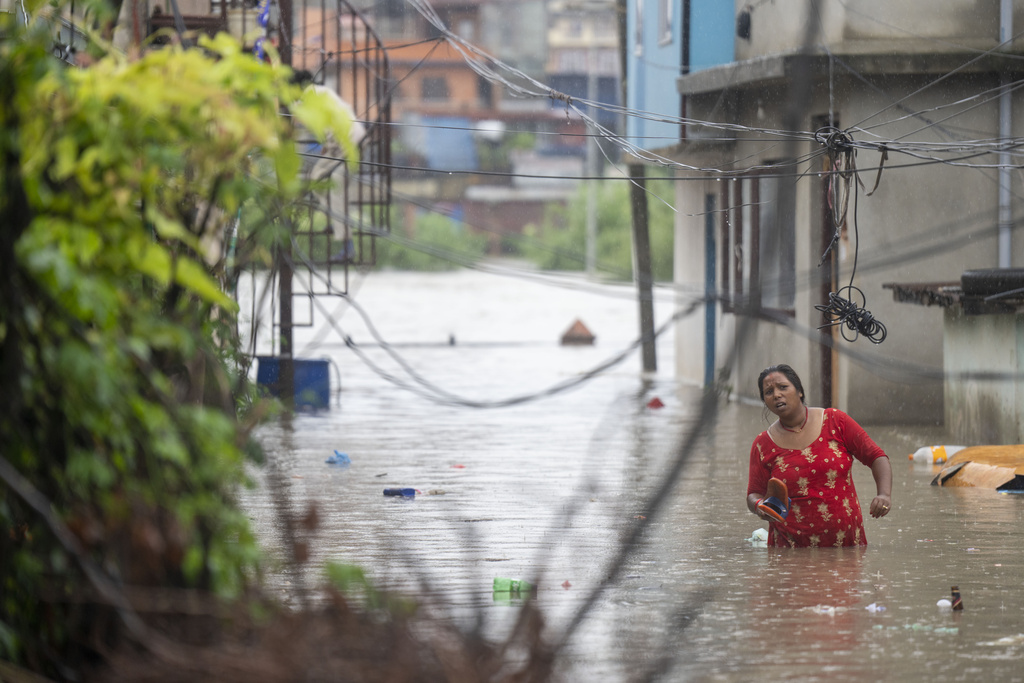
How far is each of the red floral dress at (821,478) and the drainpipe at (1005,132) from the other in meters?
6.70

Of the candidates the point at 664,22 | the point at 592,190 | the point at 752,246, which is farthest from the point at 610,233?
the point at 752,246

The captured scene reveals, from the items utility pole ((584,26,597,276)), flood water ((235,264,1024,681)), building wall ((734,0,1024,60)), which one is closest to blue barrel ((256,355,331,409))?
flood water ((235,264,1024,681))

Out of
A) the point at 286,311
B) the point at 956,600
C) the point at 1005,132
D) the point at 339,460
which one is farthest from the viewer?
the point at 286,311

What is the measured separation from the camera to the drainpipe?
13.2m

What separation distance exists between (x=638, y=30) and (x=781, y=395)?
14503 mm

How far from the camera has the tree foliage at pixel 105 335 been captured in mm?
3482

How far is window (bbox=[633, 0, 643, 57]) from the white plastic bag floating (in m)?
10.3

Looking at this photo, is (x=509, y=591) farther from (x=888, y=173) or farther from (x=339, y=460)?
(x=888, y=173)

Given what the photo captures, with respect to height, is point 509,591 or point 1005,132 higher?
point 1005,132

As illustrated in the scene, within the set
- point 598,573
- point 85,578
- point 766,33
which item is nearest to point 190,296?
point 85,578

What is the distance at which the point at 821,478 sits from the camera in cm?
709

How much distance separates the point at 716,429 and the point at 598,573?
23.7 feet

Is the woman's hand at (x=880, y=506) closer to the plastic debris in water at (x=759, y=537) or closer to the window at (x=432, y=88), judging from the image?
the plastic debris in water at (x=759, y=537)

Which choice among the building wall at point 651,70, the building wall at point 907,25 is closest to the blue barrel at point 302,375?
the building wall at point 651,70
